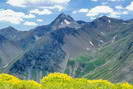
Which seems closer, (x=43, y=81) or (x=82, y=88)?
(x=82, y=88)

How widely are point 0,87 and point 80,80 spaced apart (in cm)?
692

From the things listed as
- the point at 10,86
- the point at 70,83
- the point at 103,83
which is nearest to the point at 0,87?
the point at 10,86

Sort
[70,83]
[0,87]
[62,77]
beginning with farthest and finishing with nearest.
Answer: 1. [62,77]
2. [70,83]
3. [0,87]

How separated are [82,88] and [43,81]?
3.91 metres

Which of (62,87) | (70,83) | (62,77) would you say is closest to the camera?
(62,87)

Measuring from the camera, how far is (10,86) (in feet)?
79.8

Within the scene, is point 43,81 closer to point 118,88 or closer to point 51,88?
point 51,88

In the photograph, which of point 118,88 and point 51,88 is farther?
point 118,88

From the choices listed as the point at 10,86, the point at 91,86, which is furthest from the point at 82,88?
the point at 10,86

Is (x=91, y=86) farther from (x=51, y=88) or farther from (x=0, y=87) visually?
(x=0, y=87)

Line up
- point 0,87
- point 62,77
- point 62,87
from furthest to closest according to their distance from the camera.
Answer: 1. point 62,77
2. point 62,87
3. point 0,87

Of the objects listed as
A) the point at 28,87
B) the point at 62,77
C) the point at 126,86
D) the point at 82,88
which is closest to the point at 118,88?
the point at 126,86

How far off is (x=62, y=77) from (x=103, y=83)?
3415 millimetres

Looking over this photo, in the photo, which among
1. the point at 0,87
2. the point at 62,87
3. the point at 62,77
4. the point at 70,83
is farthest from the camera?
the point at 62,77
